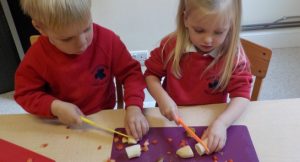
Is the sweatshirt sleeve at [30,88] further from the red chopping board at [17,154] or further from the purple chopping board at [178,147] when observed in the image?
the purple chopping board at [178,147]

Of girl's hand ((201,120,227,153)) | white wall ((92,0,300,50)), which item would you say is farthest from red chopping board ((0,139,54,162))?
white wall ((92,0,300,50))

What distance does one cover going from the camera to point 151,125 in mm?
805

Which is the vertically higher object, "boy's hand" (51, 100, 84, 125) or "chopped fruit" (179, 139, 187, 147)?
"boy's hand" (51, 100, 84, 125)

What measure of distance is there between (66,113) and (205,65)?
440 millimetres

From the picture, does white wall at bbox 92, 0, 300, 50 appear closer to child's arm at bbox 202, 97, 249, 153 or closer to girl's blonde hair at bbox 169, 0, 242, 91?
girl's blonde hair at bbox 169, 0, 242, 91

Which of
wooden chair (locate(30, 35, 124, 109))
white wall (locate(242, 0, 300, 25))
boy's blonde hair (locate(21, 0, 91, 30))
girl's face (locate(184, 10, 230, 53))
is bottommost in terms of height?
white wall (locate(242, 0, 300, 25))

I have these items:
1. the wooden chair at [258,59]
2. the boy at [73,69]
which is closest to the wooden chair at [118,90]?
the boy at [73,69]

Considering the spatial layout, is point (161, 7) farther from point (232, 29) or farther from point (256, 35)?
point (232, 29)

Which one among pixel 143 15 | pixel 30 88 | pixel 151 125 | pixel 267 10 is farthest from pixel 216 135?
pixel 267 10

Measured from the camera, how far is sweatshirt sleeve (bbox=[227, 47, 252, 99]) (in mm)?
875

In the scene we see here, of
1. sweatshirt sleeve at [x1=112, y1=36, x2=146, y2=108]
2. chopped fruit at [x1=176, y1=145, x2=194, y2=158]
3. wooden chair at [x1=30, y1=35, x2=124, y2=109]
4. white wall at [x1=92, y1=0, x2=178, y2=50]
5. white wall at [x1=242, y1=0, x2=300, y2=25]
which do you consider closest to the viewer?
chopped fruit at [x1=176, y1=145, x2=194, y2=158]

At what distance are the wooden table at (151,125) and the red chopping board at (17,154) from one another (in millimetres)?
14

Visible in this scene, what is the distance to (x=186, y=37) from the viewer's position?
932mm

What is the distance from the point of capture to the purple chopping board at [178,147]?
70cm
